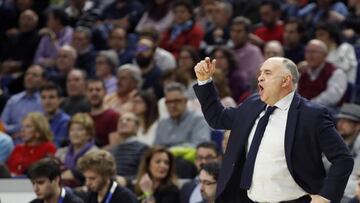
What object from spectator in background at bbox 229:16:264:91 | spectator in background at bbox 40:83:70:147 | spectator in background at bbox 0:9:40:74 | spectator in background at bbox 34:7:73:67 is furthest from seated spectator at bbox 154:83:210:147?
spectator in background at bbox 0:9:40:74

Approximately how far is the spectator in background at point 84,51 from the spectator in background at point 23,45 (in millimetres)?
765

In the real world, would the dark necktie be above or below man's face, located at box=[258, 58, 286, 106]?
below

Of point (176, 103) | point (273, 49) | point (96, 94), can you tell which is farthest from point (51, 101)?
point (273, 49)

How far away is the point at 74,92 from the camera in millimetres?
12297

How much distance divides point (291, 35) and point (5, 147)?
3.70 m

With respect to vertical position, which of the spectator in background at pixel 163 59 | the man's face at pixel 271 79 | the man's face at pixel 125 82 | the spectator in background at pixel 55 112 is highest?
the man's face at pixel 271 79

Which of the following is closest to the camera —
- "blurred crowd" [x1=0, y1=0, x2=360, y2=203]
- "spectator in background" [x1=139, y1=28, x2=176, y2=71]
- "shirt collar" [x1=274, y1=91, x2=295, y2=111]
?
"shirt collar" [x1=274, y1=91, x2=295, y2=111]

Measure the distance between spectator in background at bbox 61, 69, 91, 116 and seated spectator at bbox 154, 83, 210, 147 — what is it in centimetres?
153

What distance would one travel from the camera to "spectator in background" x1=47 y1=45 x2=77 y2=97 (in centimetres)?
1320

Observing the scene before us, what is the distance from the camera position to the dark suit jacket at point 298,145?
5914 millimetres

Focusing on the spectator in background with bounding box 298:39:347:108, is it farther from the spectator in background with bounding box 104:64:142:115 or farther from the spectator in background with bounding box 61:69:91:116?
the spectator in background with bounding box 61:69:91:116

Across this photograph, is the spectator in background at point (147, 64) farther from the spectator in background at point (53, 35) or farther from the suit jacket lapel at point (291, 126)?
the suit jacket lapel at point (291, 126)

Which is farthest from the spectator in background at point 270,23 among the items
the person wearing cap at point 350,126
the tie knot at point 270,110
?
the tie knot at point 270,110

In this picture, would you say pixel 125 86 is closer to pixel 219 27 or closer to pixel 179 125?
pixel 179 125
